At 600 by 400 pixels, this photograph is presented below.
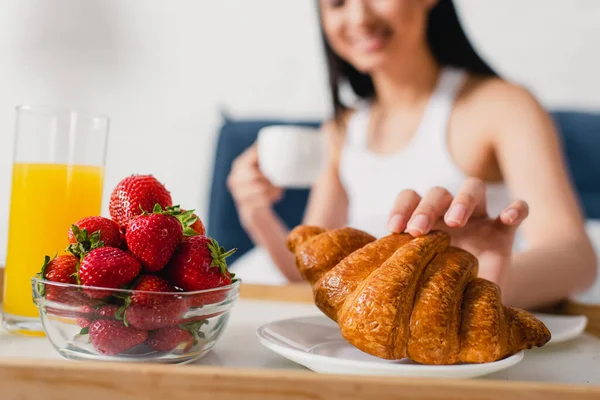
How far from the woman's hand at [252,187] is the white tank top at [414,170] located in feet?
0.99

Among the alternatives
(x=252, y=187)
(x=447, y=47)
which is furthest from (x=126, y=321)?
(x=447, y=47)

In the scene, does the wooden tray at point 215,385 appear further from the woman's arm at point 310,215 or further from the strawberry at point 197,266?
the woman's arm at point 310,215

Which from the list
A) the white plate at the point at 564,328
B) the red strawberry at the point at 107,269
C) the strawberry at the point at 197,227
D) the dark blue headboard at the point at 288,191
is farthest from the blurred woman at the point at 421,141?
the red strawberry at the point at 107,269

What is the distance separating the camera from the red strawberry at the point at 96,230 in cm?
50

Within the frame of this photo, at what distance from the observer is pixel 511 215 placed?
24.7 inches

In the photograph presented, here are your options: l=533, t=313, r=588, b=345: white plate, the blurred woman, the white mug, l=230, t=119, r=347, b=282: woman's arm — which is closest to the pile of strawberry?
l=533, t=313, r=588, b=345: white plate

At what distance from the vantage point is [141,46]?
247cm

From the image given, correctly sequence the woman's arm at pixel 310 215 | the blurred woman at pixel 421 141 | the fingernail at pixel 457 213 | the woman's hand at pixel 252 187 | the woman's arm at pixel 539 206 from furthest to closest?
the woman's arm at pixel 310 215, the woman's hand at pixel 252 187, the blurred woman at pixel 421 141, the woman's arm at pixel 539 206, the fingernail at pixel 457 213

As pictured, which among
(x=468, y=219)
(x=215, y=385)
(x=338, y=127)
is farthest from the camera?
(x=338, y=127)

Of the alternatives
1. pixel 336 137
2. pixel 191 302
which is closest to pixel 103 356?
pixel 191 302

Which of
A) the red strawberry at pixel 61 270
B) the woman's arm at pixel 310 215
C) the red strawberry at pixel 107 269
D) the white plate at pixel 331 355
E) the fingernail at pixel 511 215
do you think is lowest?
the woman's arm at pixel 310 215

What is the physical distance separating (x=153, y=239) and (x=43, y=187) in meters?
0.25

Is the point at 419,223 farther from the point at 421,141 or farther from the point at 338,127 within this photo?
the point at 338,127

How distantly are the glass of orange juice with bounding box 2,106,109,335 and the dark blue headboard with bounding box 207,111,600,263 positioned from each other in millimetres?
1345
